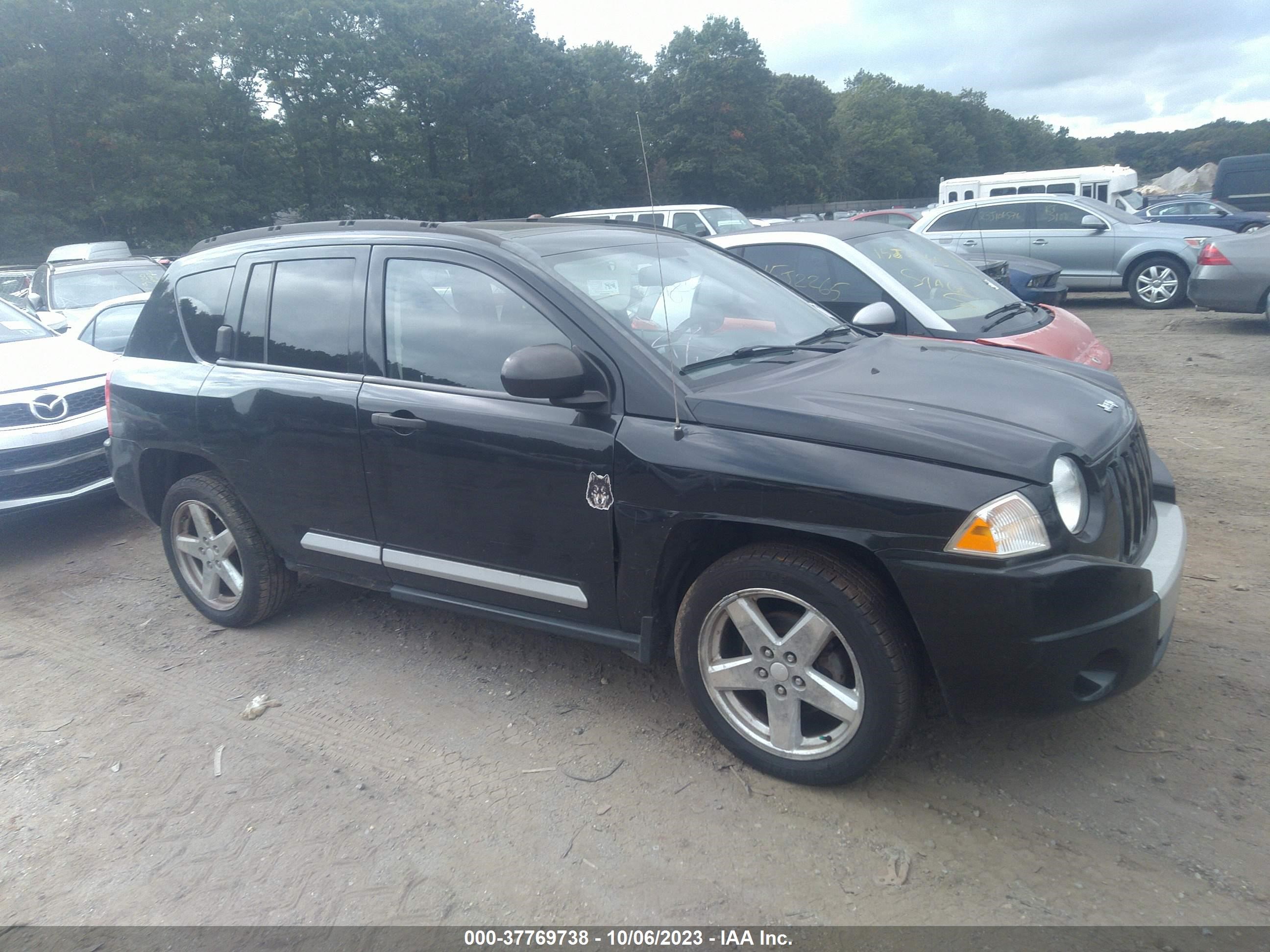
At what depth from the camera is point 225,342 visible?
4.50 meters

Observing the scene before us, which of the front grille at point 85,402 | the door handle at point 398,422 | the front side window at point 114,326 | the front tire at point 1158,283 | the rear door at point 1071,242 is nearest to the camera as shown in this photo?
the door handle at point 398,422

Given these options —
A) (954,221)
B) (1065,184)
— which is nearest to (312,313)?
(954,221)

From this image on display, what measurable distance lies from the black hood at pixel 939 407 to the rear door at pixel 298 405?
165cm

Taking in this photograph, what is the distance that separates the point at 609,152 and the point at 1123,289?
39734 millimetres

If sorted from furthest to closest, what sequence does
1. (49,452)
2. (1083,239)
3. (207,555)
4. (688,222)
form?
1. (688,222)
2. (1083,239)
3. (49,452)
4. (207,555)

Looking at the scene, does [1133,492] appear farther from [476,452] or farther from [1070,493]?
[476,452]

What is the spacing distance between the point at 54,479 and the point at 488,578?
4.07 metres

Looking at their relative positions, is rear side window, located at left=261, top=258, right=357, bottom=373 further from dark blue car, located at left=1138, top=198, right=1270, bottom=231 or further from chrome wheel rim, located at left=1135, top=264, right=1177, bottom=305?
dark blue car, located at left=1138, top=198, right=1270, bottom=231

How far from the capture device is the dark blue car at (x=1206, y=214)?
749 inches

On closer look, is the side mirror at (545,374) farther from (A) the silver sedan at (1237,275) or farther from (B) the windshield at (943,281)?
(A) the silver sedan at (1237,275)

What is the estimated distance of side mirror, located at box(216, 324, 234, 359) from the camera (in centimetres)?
448

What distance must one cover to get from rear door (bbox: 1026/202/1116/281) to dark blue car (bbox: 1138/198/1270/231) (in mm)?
2409

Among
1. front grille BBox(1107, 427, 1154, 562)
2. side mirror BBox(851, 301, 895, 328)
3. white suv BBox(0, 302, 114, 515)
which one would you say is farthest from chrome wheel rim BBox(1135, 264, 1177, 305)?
white suv BBox(0, 302, 114, 515)

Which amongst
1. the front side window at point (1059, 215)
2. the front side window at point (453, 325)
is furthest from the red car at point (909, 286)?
the front side window at point (1059, 215)
